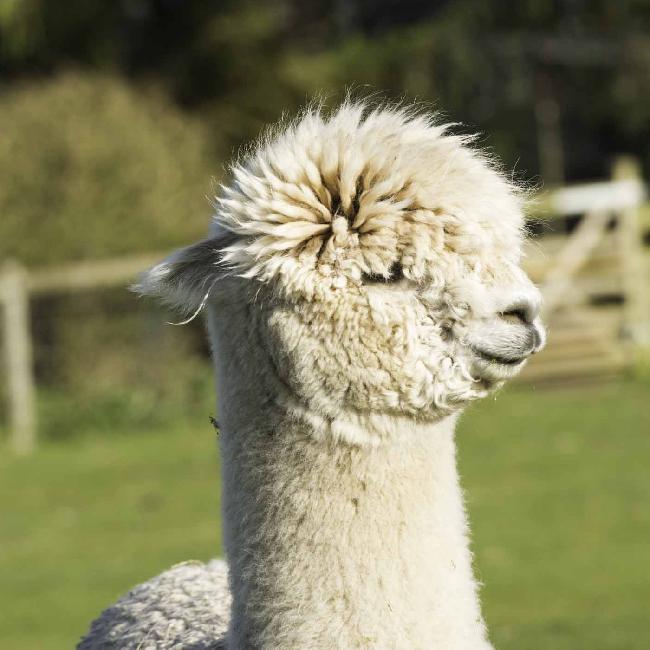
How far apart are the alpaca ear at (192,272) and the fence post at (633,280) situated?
1395 centimetres

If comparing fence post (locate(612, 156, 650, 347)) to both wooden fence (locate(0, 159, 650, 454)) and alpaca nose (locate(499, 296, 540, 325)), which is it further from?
alpaca nose (locate(499, 296, 540, 325))

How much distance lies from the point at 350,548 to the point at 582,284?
14694 mm

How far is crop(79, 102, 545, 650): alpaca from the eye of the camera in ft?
9.64

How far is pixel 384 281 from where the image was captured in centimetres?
296

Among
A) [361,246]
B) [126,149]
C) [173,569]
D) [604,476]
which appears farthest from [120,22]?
[361,246]

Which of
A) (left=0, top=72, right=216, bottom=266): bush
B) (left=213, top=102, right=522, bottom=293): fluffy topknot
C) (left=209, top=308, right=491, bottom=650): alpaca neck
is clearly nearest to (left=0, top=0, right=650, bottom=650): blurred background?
(left=0, top=72, right=216, bottom=266): bush

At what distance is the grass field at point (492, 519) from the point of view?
788cm

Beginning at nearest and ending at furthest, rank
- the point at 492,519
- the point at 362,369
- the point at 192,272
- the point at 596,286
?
the point at 362,369 → the point at 192,272 → the point at 492,519 → the point at 596,286

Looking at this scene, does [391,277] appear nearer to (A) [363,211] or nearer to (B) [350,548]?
(A) [363,211]

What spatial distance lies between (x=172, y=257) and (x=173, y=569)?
1.74 metres

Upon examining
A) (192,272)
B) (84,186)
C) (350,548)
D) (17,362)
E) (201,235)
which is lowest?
(350,548)

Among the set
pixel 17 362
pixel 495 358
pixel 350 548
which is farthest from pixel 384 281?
pixel 17 362

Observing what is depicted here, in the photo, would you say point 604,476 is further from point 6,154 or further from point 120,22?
point 120,22

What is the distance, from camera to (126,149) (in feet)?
57.3
